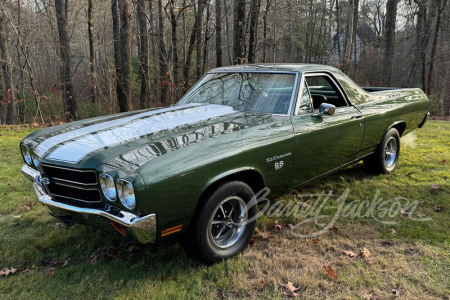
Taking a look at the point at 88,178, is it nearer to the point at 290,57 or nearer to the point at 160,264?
the point at 160,264

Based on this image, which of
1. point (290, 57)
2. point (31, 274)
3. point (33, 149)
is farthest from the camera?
point (290, 57)

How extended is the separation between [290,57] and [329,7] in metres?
7.43

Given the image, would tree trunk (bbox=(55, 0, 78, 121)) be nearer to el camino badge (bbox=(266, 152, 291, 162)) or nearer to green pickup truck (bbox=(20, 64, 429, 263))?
green pickup truck (bbox=(20, 64, 429, 263))

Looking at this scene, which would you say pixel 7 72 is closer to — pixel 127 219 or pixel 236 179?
pixel 236 179

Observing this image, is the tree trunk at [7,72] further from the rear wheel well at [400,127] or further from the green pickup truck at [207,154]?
the rear wheel well at [400,127]

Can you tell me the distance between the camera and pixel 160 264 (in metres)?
2.84

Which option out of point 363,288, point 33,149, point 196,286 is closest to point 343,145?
point 363,288

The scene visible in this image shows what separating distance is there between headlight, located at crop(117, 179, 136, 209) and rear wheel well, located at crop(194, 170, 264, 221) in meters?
0.54

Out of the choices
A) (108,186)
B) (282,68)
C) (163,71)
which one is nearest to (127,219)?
(108,186)

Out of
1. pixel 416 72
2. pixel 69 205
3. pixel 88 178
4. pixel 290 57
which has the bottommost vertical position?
pixel 69 205

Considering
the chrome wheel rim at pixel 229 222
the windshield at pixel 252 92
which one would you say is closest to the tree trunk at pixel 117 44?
the windshield at pixel 252 92

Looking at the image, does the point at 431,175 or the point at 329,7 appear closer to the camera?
the point at 431,175

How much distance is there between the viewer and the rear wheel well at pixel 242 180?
8.54ft

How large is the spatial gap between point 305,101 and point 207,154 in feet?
5.14
